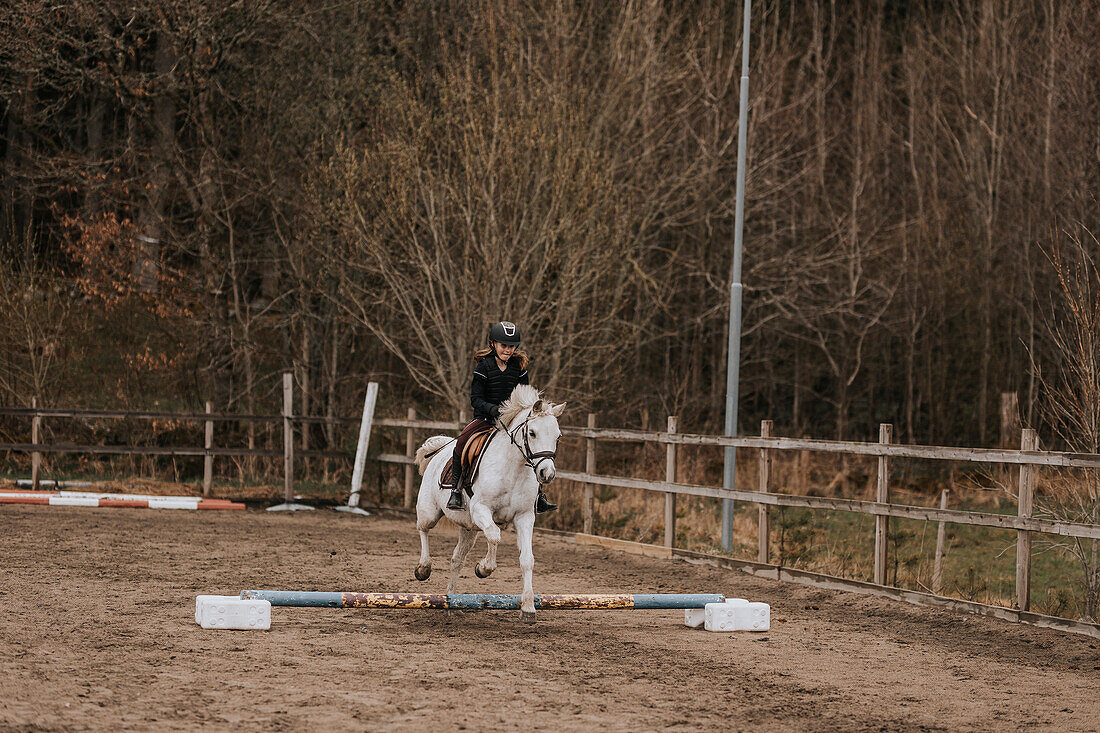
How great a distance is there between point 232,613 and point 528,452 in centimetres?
251

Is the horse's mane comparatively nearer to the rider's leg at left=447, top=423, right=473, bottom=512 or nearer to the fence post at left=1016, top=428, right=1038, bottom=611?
the rider's leg at left=447, top=423, right=473, bottom=512

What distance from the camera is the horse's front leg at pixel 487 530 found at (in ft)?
30.3

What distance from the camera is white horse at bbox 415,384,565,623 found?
8.99 metres

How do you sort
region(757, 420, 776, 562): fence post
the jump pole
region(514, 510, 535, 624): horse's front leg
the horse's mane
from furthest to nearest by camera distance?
region(757, 420, 776, 562): fence post, the horse's mane, region(514, 510, 535, 624): horse's front leg, the jump pole

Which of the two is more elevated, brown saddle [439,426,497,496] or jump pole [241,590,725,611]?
brown saddle [439,426,497,496]

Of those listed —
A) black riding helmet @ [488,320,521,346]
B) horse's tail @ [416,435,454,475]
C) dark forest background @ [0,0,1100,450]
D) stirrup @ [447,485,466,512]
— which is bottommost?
stirrup @ [447,485,466,512]

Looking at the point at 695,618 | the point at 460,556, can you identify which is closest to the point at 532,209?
the point at 460,556

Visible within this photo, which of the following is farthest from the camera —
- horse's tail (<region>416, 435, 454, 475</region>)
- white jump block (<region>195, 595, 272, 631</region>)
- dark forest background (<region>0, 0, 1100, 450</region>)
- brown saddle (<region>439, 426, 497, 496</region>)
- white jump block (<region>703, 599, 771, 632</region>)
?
dark forest background (<region>0, 0, 1100, 450</region>)

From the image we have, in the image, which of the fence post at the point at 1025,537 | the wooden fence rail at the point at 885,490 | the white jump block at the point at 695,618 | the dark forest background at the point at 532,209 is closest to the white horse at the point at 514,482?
the white jump block at the point at 695,618

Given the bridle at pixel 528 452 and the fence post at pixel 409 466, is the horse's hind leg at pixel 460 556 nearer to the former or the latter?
the bridle at pixel 528 452

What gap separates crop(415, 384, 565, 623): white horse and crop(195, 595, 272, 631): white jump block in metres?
1.62

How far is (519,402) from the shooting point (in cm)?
945

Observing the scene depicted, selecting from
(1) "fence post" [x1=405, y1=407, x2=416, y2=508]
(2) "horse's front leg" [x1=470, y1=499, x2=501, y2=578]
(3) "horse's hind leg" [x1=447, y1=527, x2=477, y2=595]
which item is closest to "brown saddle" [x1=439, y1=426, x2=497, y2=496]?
(2) "horse's front leg" [x1=470, y1=499, x2=501, y2=578]

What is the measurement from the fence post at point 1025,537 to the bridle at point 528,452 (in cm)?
408
